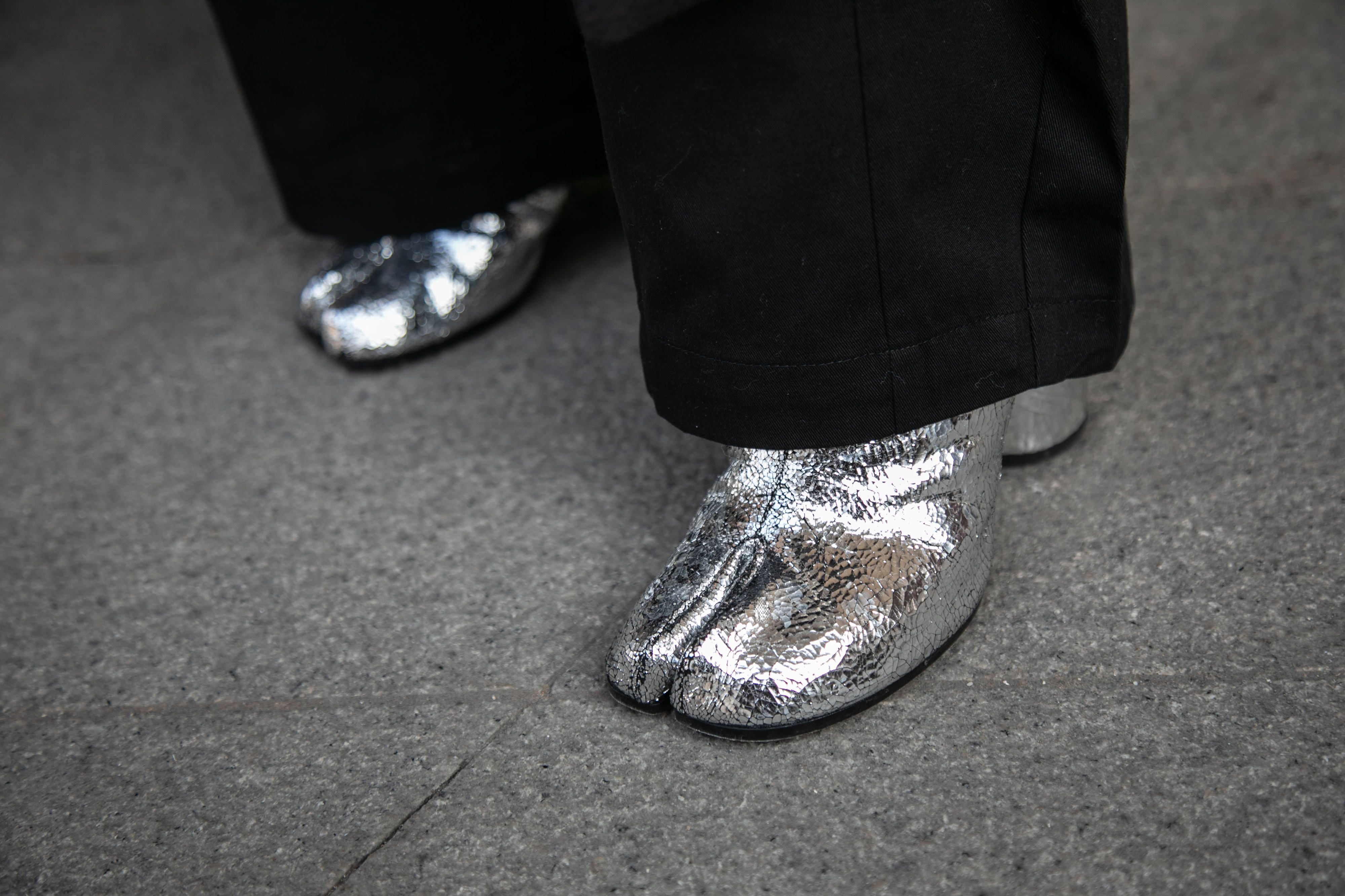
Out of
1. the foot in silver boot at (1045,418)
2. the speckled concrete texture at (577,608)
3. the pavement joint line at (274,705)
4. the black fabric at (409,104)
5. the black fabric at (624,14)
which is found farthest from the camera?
the black fabric at (409,104)

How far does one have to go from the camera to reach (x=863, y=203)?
71cm

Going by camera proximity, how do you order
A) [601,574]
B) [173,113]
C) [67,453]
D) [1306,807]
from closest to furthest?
[1306,807] → [601,574] → [67,453] → [173,113]

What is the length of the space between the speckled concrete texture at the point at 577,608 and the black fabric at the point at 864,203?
0.23 m

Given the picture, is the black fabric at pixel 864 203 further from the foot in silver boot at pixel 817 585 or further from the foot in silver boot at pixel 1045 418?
the foot in silver boot at pixel 1045 418

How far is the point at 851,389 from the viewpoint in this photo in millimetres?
750

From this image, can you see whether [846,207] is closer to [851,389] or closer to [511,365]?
[851,389]

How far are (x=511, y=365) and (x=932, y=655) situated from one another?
0.64 metres

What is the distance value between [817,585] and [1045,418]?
1.11 ft

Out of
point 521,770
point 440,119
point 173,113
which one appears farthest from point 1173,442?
point 173,113

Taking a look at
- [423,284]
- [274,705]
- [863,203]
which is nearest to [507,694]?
[274,705]

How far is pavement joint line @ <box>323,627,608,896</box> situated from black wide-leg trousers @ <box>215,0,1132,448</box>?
22 cm

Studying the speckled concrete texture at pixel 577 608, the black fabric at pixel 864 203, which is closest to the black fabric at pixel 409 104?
the speckled concrete texture at pixel 577 608

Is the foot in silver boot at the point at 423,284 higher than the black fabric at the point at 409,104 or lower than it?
lower

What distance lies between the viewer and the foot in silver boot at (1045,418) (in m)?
0.99
